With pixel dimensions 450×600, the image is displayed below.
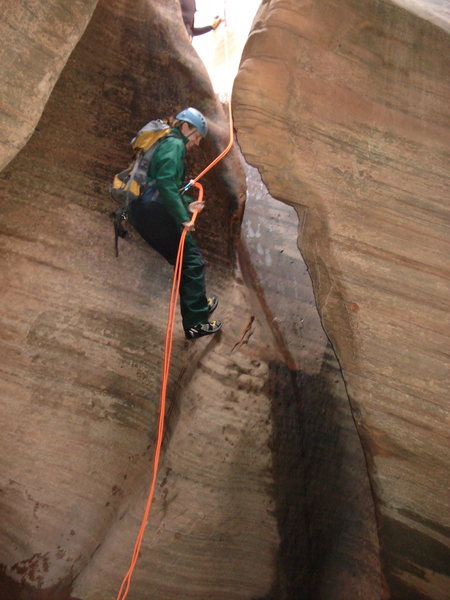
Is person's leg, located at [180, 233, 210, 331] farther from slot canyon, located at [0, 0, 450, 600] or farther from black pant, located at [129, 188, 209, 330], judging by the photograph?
slot canyon, located at [0, 0, 450, 600]

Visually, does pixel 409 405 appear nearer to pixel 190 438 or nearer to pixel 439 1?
pixel 190 438

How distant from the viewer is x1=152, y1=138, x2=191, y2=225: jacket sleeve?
4.07m

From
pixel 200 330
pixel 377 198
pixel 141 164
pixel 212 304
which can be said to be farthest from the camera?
pixel 212 304

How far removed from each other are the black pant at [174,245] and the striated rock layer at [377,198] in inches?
32.8

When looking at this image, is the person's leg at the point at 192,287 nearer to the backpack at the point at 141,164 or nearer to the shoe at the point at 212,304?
the shoe at the point at 212,304

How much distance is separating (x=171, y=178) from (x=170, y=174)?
3cm

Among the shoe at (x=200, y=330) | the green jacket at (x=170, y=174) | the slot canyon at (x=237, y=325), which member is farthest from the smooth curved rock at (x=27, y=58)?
the shoe at (x=200, y=330)

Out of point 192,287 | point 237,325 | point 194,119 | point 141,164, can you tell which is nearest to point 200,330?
point 192,287

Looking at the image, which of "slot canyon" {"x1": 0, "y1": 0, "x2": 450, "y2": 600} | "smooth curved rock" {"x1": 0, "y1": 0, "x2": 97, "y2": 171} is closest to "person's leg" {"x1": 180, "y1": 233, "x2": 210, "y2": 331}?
"slot canyon" {"x1": 0, "y1": 0, "x2": 450, "y2": 600}

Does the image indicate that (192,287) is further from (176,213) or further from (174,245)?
(176,213)

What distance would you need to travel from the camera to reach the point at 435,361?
3.76m

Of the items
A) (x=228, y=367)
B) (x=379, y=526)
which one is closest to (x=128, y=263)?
(x=228, y=367)

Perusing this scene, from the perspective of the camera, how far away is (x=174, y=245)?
4.34 meters

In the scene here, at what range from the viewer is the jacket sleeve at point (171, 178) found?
160 inches
